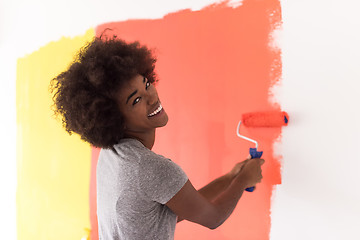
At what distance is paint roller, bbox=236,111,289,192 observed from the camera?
2.68 ft

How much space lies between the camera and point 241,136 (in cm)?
88

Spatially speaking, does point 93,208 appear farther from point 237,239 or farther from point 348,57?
point 348,57

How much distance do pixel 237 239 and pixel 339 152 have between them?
0.39m

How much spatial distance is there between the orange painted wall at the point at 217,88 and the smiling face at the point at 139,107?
0.24 m

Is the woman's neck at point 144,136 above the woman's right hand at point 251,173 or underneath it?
above

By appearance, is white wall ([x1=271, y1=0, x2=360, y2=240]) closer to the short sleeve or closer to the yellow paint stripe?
the short sleeve

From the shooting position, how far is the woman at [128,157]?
67cm

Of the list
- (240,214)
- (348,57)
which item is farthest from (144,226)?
(348,57)

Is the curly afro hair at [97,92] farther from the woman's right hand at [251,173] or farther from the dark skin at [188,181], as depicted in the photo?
the woman's right hand at [251,173]

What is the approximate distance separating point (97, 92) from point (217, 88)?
380 mm

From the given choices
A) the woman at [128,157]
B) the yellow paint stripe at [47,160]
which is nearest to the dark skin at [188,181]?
the woman at [128,157]

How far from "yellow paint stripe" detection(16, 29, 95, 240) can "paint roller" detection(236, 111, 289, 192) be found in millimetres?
689

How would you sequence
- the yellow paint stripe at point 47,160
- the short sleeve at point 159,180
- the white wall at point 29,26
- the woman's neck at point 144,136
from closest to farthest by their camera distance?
the short sleeve at point 159,180
the woman's neck at point 144,136
the white wall at point 29,26
the yellow paint stripe at point 47,160

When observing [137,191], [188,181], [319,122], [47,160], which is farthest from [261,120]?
[47,160]
